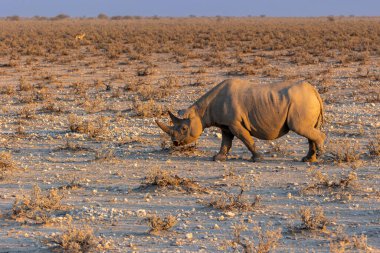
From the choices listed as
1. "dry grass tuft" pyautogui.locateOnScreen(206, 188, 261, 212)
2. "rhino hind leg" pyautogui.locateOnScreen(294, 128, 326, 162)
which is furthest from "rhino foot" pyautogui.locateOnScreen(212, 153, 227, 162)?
"dry grass tuft" pyautogui.locateOnScreen(206, 188, 261, 212)

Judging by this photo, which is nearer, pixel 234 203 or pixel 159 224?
pixel 159 224

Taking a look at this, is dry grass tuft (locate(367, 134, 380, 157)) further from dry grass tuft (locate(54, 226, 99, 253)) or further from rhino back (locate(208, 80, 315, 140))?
dry grass tuft (locate(54, 226, 99, 253))

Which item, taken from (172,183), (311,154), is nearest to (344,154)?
(311,154)

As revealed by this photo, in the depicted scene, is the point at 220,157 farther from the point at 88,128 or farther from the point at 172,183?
the point at 88,128

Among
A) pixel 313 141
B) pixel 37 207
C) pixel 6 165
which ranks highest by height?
pixel 313 141

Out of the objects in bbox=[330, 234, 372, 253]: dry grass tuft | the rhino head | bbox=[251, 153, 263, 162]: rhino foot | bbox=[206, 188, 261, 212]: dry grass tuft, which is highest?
the rhino head

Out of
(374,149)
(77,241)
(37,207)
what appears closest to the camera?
(77,241)

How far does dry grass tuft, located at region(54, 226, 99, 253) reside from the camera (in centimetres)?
636

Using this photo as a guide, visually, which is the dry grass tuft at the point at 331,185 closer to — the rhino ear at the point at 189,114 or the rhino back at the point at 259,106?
the rhino back at the point at 259,106

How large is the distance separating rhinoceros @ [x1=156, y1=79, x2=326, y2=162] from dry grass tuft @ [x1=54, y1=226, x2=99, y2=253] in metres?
3.89

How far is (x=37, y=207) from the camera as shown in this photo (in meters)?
7.71

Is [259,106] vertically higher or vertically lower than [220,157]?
higher

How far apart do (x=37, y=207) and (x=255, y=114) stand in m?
3.89

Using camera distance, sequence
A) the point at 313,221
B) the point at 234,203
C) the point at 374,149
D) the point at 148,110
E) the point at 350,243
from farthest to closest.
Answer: the point at 148,110
the point at 374,149
the point at 234,203
the point at 313,221
the point at 350,243
